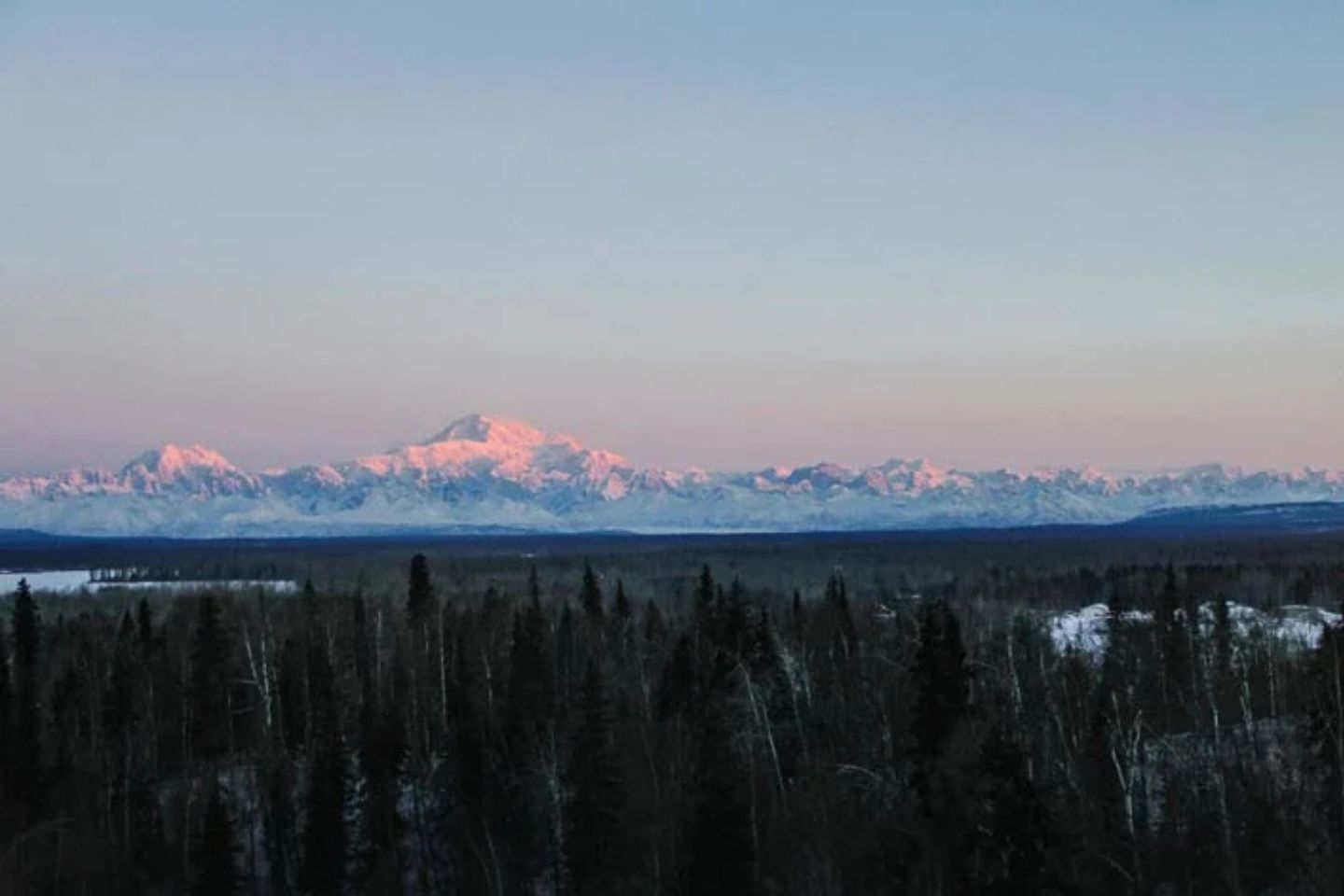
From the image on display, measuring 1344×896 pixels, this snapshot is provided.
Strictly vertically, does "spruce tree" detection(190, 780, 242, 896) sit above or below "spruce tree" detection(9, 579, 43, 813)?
below

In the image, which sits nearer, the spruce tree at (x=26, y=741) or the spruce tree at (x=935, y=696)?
the spruce tree at (x=935, y=696)

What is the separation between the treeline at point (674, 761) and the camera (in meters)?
48.4

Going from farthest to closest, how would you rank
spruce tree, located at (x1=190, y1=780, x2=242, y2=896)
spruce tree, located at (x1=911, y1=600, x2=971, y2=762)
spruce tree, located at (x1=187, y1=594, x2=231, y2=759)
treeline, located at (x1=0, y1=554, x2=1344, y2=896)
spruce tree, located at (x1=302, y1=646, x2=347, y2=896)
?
1. spruce tree, located at (x1=187, y1=594, x2=231, y2=759)
2. spruce tree, located at (x1=302, y1=646, x2=347, y2=896)
3. spruce tree, located at (x1=911, y1=600, x2=971, y2=762)
4. spruce tree, located at (x1=190, y1=780, x2=242, y2=896)
5. treeline, located at (x1=0, y1=554, x2=1344, y2=896)

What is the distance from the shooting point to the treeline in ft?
159

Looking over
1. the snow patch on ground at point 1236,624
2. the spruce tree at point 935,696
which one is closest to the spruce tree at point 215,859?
the spruce tree at point 935,696

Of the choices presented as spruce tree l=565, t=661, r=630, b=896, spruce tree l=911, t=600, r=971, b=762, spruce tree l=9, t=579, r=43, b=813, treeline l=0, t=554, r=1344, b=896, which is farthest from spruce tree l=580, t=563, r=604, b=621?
spruce tree l=911, t=600, r=971, b=762

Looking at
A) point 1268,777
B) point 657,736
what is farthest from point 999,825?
point 657,736

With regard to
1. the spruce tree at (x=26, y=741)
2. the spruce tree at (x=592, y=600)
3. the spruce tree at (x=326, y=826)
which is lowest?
the spruce tree at (x=326, y=826)

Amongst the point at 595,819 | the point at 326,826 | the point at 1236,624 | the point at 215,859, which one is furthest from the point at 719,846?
the point at 1236,624

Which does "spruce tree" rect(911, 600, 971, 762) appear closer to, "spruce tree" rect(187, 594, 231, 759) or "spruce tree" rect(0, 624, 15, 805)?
"spruce tree" rect(0, 624, 15, 805)

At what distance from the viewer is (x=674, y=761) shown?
62281 millimetres

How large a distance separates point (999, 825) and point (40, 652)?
269 feet

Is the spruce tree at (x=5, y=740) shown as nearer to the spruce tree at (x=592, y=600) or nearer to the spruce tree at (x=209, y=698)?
the spruce tree at (x=209, y=698)

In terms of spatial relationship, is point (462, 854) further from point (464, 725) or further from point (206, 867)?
Answer: point (206, 867)
